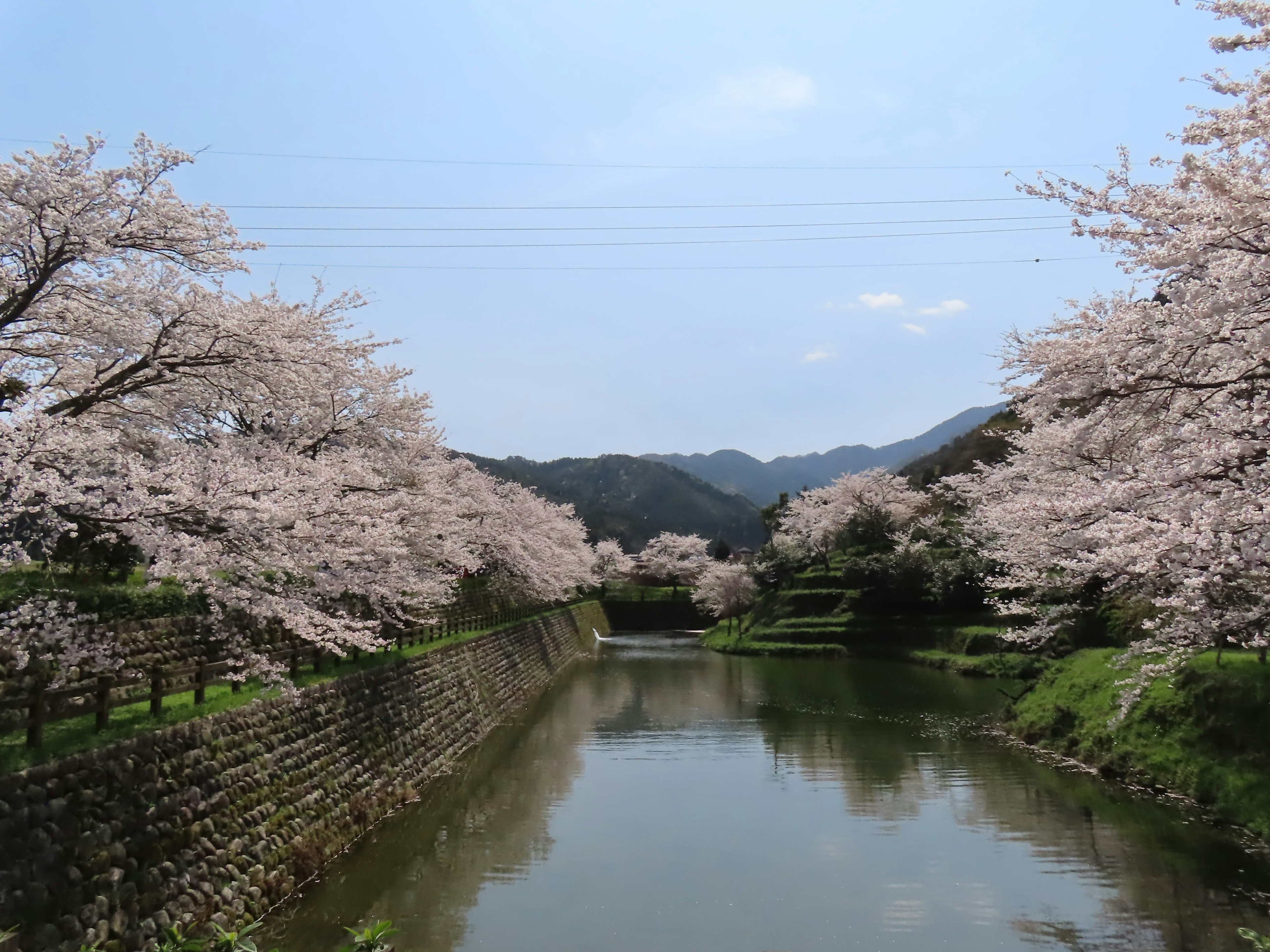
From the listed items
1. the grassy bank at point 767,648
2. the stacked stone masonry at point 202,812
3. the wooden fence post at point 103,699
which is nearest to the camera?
the stacked stone masonry at point 202,812

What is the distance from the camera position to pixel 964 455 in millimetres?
62750

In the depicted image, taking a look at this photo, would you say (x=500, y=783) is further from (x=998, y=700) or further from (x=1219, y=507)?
(x=998, y=700)

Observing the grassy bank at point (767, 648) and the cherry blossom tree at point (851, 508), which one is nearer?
the grassy bank at point (767, 648)

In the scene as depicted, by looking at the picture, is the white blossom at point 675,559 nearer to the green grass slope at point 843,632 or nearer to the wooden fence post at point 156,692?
the green grass slope at point 843,632

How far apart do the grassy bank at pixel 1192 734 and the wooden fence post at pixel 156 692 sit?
1229 centimetres

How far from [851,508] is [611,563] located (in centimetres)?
3136

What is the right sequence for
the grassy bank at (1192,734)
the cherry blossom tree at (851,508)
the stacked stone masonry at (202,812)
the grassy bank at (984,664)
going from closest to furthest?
the stacked stone masonry at (202,812) → the grassy bank at (1192,734) → the grassy bank at (984,664) → the cherry blossom tree at (851,508)

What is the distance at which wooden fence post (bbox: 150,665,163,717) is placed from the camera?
802 cm

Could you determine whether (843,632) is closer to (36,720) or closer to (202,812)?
(202,812)

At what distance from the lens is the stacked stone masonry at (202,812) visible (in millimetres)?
5812

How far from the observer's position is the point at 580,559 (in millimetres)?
54188

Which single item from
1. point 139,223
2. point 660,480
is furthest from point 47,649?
point 660,480

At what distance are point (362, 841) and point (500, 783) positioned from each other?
398 cm

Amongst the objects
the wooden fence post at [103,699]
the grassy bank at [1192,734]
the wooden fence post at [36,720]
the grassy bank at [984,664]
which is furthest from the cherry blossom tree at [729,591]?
the wooden fence post at [36,720]
